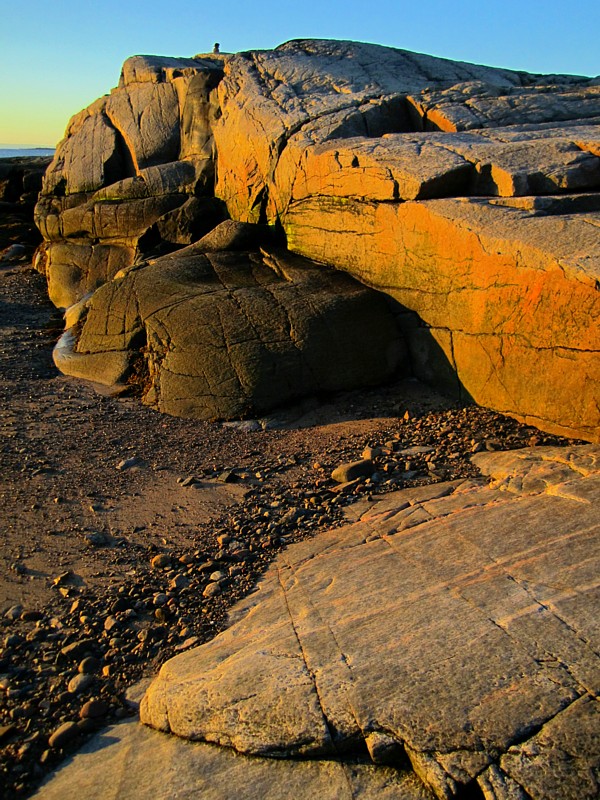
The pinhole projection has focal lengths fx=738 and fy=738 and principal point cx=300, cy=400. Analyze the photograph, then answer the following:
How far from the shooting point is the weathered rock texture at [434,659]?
107 inches

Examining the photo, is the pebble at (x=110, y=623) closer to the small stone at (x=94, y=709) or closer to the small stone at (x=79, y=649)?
the small stone at (x=79, y=649)

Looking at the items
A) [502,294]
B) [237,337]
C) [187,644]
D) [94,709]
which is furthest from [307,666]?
[237,337]

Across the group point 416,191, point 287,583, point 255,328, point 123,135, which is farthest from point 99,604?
point 123,135

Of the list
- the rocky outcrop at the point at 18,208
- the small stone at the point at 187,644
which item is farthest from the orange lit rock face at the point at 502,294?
the rocky outcrop at the point at 18,208

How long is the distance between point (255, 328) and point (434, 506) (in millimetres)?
3005

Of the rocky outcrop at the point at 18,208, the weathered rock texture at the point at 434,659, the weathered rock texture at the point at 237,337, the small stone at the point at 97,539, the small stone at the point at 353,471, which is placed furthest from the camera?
the rocky outcrop at the point at 18,208

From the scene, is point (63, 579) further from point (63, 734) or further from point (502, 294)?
point (502, 294)

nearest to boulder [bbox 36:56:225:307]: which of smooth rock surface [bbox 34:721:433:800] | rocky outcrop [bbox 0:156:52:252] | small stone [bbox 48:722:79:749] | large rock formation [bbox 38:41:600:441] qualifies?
large rock formation [bbox 38:41:600:441]

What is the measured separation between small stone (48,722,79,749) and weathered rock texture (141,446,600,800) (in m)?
0.33

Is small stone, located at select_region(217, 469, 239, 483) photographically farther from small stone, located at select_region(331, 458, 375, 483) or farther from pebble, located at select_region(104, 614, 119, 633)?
pebble, located at select_region(104, 614, 119, 633)

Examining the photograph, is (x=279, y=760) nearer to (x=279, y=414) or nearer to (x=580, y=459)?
(x=580, y=459)

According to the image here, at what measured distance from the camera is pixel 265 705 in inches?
121

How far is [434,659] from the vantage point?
3.10 meters

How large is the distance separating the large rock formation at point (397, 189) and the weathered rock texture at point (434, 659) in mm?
1655
